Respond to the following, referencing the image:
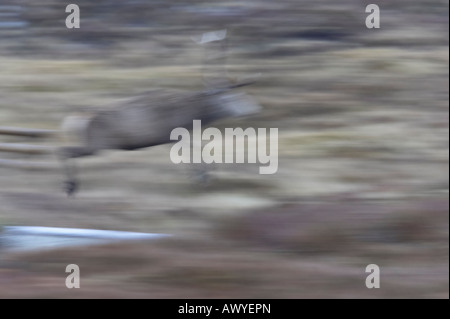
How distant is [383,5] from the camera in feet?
38.7

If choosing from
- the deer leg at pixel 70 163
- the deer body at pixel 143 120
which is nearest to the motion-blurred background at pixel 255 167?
the deer leg at pixel 70 163

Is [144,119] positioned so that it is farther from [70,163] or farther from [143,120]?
[70,163]

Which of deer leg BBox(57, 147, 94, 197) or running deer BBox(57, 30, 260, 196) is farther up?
running deer BBox(57, 30, 260, 196)

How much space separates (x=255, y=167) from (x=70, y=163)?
1.50 meters

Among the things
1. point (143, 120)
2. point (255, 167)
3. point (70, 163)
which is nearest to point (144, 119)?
point (143, 120)

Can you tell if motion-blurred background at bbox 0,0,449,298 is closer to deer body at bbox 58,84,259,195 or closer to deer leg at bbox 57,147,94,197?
deer leg at bbox 57,147,94,197

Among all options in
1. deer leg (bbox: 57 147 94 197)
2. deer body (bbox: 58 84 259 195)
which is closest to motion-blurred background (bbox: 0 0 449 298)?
deer leg (bbox: 57 147 94 197)

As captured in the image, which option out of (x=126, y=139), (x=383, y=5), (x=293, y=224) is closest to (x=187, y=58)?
(x=383, y=5)

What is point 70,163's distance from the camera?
272 inches

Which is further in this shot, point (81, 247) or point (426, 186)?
point (426, 186)

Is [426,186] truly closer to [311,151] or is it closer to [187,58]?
[311,151]

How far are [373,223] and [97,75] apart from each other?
17.8 feet

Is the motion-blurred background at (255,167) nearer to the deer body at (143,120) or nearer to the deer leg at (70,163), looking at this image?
the deer leg at (70,163)

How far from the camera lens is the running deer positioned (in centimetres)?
640
